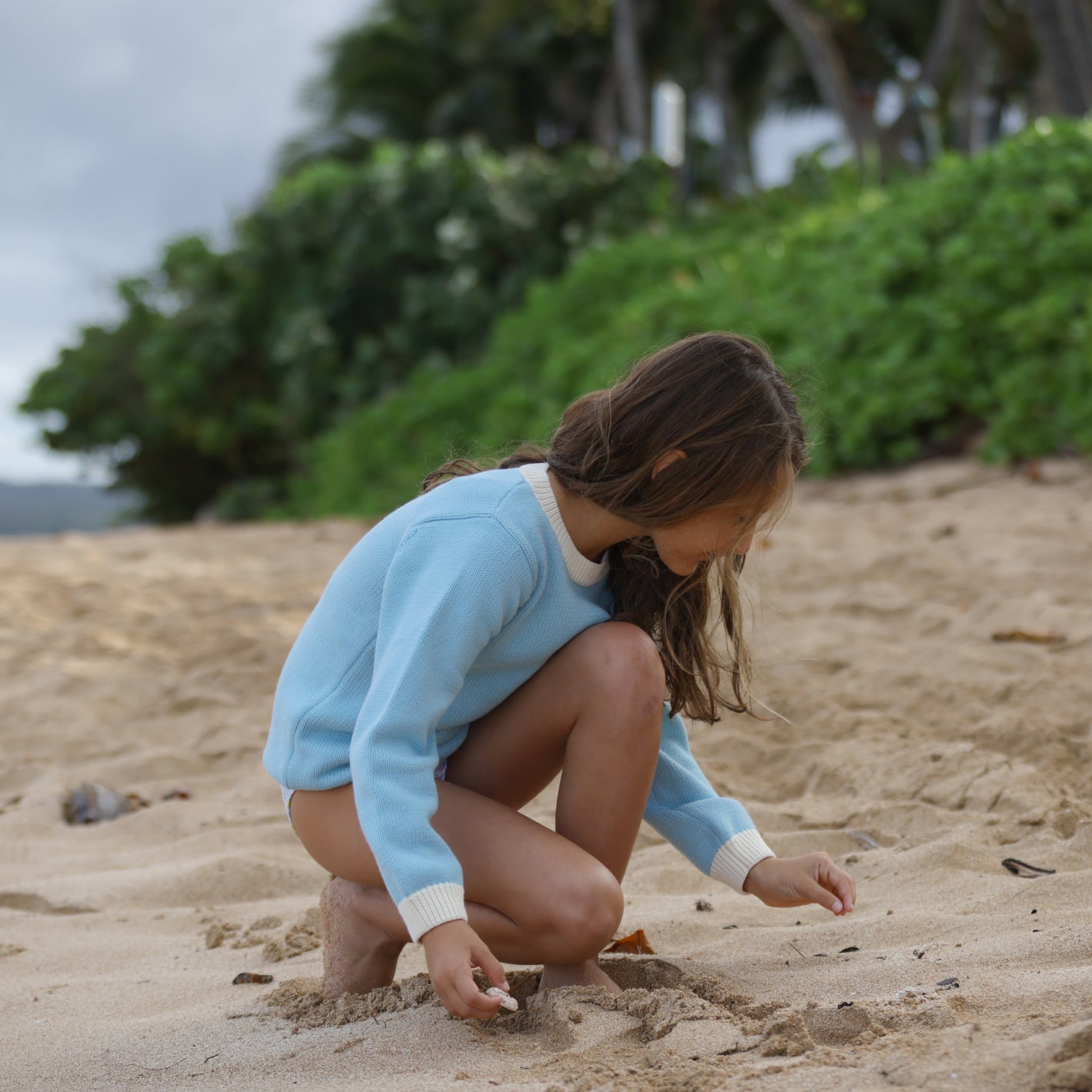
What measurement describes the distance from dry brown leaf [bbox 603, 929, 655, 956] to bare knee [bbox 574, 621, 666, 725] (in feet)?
1.28

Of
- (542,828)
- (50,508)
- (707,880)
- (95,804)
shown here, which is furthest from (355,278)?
(542,828)

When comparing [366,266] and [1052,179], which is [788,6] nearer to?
[366,266]

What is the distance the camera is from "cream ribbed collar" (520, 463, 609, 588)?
1760 mm

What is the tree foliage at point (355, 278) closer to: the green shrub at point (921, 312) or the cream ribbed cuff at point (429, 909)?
the green shrub at point (921, 312)

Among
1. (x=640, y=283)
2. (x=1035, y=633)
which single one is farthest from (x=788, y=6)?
(x=1035, y=633)

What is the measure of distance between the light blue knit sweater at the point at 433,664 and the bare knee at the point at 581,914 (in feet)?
0.52

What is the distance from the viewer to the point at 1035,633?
11.0ft

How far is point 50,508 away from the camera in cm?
959

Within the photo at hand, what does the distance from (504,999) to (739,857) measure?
1.82ft

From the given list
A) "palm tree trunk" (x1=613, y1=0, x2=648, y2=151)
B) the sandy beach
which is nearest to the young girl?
the sandy beach

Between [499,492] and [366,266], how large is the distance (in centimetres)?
968

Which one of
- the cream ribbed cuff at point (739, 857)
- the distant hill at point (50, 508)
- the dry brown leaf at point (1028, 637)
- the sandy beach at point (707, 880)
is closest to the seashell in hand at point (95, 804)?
the sandy beach at point (707, 880)

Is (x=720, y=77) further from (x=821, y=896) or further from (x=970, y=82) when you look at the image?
(x=821, y=896)

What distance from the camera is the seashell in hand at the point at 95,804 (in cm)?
288
